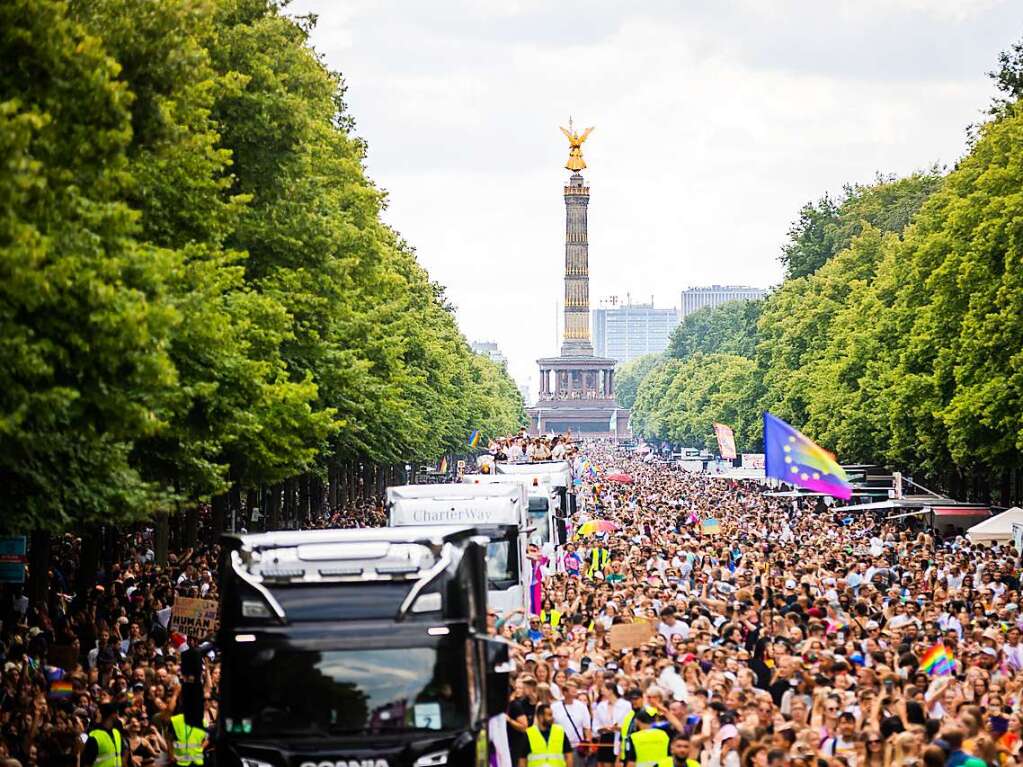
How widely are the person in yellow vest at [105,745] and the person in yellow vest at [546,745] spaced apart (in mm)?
3550

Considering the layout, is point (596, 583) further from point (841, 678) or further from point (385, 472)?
point (385, 472)

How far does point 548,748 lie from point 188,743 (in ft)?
11.6

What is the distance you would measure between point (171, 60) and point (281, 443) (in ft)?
37.7

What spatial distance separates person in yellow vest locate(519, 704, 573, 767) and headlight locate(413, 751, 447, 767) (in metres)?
2.58

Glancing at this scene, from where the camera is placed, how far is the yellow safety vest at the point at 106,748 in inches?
690

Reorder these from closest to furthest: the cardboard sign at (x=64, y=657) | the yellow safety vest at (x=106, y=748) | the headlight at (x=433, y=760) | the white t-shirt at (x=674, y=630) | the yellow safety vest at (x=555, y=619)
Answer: the headlight at (x=433, y=760) < the yellow safety vest at (x=106, y=748) < the cardboard sign at (x=64, y=657) < the white t-shirt at (x=674, y=630) < the yellow safety vest at (x=555, y=619)

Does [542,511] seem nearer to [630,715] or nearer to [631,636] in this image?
[631,636]

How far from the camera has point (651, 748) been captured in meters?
15.8

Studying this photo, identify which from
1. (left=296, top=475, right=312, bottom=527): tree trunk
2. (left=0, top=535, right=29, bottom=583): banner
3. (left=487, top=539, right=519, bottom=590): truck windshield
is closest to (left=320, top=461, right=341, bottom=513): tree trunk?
(left=296, top=475, right=312, bottom=527): tree trunk

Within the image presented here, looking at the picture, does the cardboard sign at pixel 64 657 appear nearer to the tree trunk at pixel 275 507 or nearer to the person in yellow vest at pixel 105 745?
the person in yellow vest at pixel 105 745

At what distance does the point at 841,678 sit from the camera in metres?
17.7

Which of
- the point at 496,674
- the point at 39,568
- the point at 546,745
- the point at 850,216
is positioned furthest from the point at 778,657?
the point at 850,216

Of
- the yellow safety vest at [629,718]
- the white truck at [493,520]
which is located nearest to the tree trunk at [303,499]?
the white truck at [493,520]

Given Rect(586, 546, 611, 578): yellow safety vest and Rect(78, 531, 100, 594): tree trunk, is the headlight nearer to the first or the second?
Rect(78, 531, 100, 594): tree trunk
